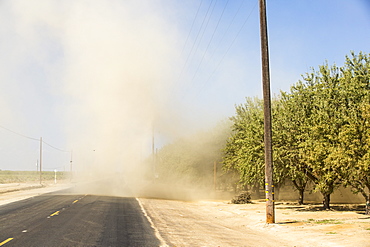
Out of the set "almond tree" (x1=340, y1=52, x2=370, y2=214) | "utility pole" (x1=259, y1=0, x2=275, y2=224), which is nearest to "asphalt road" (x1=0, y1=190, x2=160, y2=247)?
"utility pole" (x1=259, y1=0, x2=275, y2=224)

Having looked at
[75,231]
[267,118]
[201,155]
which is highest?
[267,118]

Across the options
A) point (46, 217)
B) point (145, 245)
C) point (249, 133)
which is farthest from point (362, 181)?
point (46, 217)

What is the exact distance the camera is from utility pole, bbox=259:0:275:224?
687 inches

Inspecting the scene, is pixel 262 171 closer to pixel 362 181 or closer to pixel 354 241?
pixel 362 181

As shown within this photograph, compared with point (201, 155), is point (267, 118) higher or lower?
higher

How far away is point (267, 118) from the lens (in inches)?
695

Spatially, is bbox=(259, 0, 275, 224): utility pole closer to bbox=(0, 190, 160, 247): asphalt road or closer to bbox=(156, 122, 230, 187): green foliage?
bbox=(0, 190, 160, 247): asphalt road

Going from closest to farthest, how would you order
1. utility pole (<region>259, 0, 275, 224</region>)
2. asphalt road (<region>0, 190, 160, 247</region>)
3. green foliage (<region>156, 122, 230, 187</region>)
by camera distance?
asphalt road (<region>0, 190, 160, 247</region>), utility pole (<region>259, 0, 275, 224</region>), green foliage (<region>156, 122, 230, 187</region>)

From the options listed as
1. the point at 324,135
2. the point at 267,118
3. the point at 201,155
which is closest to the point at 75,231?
the point at 267,118

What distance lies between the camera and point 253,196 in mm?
43750

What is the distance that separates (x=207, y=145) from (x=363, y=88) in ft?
113

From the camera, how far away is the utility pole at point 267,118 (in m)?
17.5

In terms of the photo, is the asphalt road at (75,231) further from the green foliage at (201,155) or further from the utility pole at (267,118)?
the green foliage at (201,155)

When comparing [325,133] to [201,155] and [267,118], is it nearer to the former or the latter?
[267,118]
